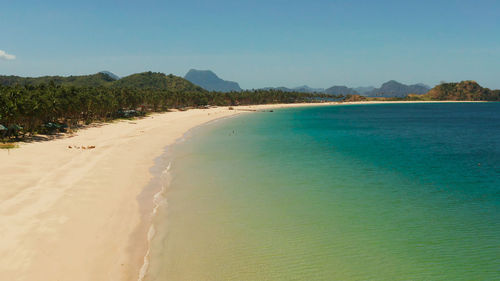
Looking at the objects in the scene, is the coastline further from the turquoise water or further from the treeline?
the treeline

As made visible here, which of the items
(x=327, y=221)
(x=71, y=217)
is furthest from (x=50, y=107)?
(x=327, y=221)

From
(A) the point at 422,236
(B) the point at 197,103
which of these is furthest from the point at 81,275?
(B) the point at 197,103

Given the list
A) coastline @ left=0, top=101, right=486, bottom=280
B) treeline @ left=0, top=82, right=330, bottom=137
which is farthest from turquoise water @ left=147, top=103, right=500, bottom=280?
treeline @ left=0, top=82, right=330, bottom=137

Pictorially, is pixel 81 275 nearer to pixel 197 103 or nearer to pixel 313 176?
pixel 313 176

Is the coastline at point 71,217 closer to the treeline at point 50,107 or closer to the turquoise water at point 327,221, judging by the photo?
the turquoise water at point 327,221

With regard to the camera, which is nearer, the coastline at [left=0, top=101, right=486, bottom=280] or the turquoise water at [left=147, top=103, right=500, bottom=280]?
the coastline at [left=0, top=101, right=486, bottom=280]

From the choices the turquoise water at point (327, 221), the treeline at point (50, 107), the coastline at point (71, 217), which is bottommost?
the turquoise water at point (327, 221)

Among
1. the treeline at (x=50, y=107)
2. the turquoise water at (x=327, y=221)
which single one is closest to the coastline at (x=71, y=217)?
the turquoise water at (x=327, y=221)

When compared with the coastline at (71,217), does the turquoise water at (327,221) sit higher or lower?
lower
